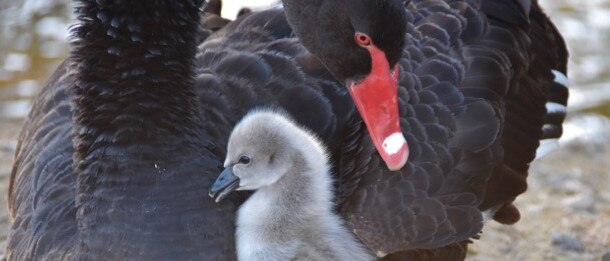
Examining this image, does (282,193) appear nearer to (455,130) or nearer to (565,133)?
(455,130)

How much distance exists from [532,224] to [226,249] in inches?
87.6

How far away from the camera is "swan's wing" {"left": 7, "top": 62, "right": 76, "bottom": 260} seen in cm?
374

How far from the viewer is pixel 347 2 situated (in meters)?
3.56

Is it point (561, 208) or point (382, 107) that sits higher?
point (382, 107)

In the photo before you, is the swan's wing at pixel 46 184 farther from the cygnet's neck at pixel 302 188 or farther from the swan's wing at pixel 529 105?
the swan's wing at pixel 529 105

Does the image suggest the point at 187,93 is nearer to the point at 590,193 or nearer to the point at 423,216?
the point at 423,216

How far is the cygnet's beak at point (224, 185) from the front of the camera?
3576 millimetres

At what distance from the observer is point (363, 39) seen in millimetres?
3564

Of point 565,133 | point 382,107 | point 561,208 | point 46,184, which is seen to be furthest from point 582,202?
point 46,184

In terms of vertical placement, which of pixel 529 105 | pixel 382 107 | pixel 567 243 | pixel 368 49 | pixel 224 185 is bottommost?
pixel 567 243

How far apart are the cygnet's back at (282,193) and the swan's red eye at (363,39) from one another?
349mm

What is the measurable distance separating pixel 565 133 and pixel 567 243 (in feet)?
5.21

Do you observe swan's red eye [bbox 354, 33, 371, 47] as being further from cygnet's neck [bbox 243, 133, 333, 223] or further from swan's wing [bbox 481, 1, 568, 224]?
swan's wing [bbox 481, 1, 568, 224]

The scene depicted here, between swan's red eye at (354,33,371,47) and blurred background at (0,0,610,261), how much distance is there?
1685 millimetres
